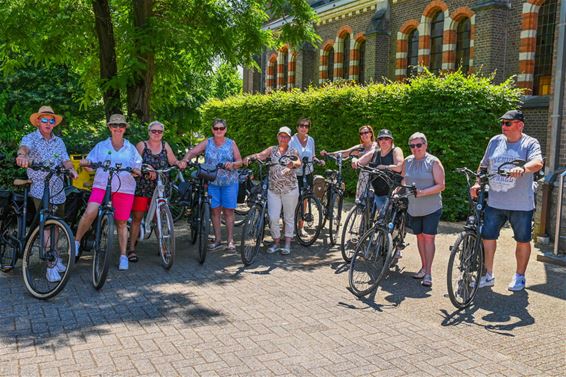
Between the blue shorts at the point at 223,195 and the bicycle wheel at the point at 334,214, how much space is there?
5.30ft

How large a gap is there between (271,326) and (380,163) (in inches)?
131

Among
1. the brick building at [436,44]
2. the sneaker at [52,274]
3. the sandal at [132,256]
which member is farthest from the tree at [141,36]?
the sneaker at [52,274]

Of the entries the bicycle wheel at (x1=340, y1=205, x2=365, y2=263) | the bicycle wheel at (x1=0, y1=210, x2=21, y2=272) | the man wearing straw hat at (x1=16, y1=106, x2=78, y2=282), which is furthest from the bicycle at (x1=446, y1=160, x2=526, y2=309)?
the bicycle wheel at (x1=0, y1=210, x2=21, y2=272)

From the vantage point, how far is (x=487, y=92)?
11.6 metres

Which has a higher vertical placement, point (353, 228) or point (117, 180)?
point (117, 180)

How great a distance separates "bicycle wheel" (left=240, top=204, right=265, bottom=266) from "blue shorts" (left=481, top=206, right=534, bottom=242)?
284 centimetres

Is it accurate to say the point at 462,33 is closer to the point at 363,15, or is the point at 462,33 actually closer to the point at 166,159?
the point at 363,15

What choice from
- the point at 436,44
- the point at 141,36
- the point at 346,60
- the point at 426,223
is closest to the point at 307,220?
Result: the point at 426,223

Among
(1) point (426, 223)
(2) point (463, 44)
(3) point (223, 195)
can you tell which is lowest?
(1) point (426, 223)

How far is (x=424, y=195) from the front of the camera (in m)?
6.61

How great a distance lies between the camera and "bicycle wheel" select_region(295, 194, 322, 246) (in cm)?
877

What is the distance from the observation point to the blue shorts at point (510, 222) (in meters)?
6.37

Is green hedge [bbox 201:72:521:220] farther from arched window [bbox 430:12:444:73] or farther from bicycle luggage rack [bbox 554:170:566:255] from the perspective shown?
arched window [bbox 430:12:444:73]

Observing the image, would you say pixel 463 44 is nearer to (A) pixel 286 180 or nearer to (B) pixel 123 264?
(A) pixel 286 180
